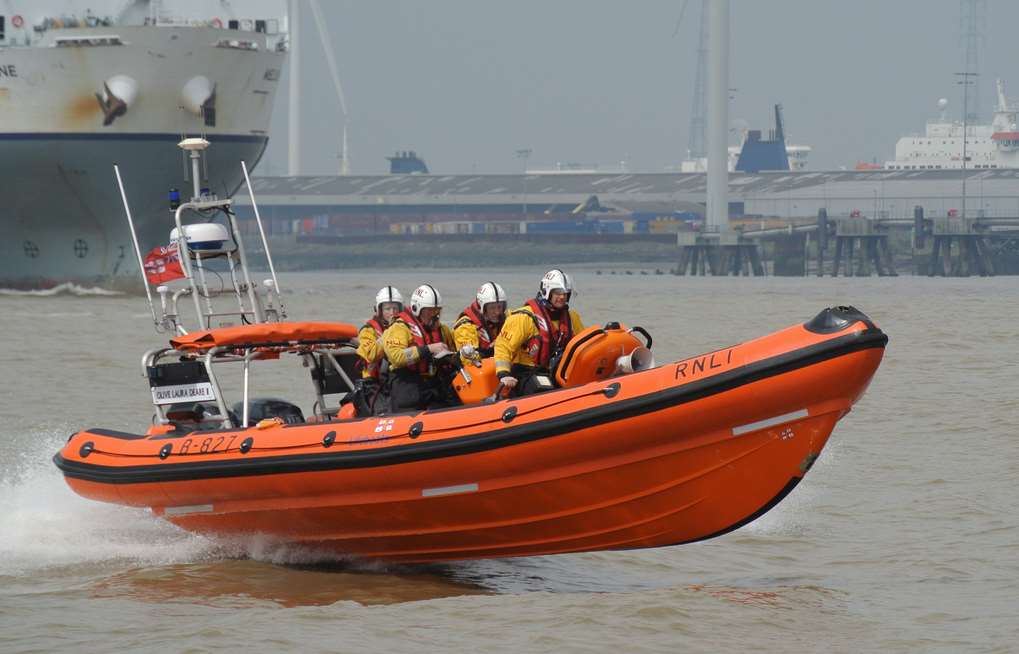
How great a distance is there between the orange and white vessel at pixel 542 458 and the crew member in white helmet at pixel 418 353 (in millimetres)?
285

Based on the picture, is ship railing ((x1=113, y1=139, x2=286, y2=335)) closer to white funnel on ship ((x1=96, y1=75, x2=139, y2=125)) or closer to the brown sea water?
the brown sea water

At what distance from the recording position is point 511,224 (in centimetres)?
11094

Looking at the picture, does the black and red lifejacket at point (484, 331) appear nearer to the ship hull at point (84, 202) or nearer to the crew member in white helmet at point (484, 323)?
the crew member in white helmet at point (484, 323)

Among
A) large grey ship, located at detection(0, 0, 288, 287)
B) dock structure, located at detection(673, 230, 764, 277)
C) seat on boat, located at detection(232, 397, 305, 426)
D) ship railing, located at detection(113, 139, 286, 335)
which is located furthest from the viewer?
dock structure, located at detection(673, 230, 764, 277)

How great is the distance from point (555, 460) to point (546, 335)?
1.07 m

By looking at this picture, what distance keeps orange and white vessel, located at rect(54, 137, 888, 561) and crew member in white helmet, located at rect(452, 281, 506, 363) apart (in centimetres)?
27

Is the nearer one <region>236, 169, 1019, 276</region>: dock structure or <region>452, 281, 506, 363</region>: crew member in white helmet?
<region>452, 281, 506, 363</region>: crew member in white helmet

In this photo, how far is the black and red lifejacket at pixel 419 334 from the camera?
975cm

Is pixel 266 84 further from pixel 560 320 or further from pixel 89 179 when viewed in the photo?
pixel 560 320

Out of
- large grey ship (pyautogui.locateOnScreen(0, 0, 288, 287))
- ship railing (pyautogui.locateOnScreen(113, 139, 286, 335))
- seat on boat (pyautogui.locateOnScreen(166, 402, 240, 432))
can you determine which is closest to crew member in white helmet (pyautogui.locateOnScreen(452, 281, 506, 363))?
seat on boat (pyautogui.locateOnScreen(166, 402, 240, 432))

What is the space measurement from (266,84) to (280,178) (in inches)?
3373

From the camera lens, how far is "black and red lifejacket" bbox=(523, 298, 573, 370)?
378 inches

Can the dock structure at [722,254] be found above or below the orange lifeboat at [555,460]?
below

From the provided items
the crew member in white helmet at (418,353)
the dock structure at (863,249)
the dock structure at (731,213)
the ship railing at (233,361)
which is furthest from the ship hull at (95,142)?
the dock structure at (863,249)
